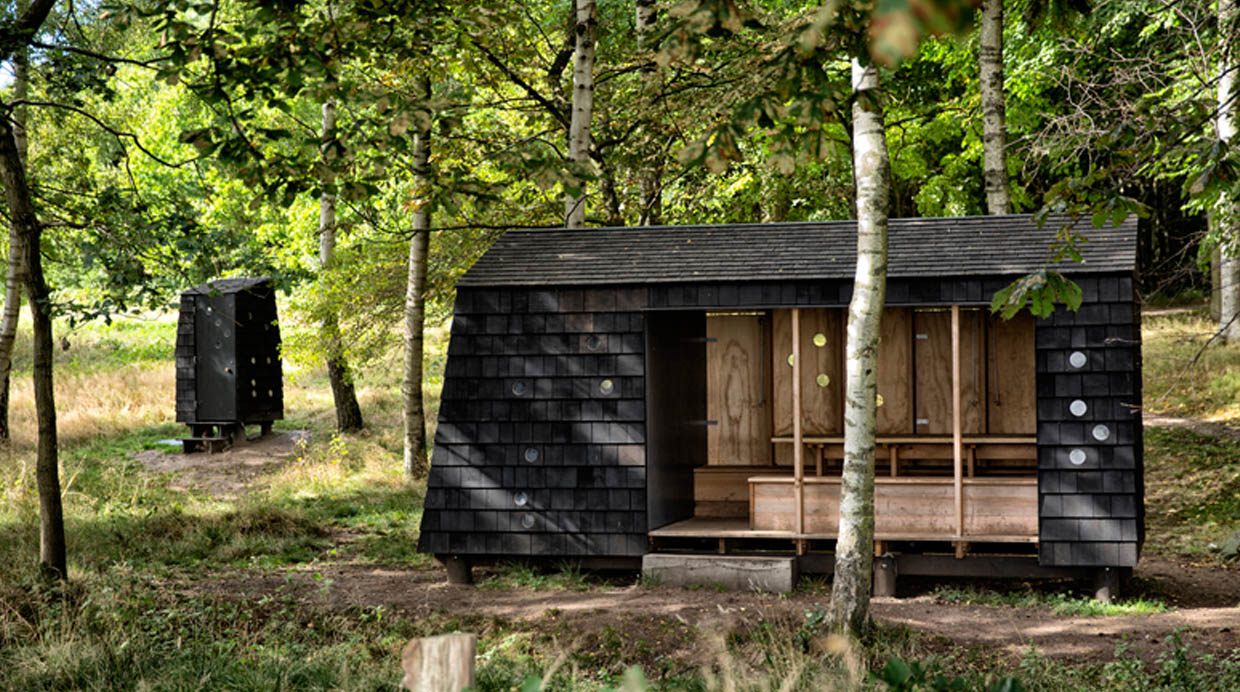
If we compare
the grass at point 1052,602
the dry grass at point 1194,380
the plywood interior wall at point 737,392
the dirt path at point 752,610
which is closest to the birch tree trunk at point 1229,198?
the dry grass at point 1194,380

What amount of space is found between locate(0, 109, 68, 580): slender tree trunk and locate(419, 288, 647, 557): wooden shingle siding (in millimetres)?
2938

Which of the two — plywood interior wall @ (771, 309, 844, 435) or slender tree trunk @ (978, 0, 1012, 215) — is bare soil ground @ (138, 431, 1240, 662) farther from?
slender tree trunk @ (978, 0, 1012, 215)

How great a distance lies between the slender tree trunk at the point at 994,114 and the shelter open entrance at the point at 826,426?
3251mm

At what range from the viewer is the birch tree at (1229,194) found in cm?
634

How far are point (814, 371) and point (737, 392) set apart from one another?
0.84m

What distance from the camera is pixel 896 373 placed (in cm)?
1103

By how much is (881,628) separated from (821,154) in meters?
3.59

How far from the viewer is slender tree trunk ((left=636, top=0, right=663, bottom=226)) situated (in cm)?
1359

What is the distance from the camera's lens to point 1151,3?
15.4 metres

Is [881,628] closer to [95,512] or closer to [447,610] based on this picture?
[447,610]

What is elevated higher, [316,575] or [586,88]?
[586,88]

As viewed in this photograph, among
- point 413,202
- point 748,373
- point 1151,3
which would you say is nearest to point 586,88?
point 413,202

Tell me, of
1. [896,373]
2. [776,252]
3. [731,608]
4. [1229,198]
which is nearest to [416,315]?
[776,252]

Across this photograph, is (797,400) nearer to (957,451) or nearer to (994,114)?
(957,451)
